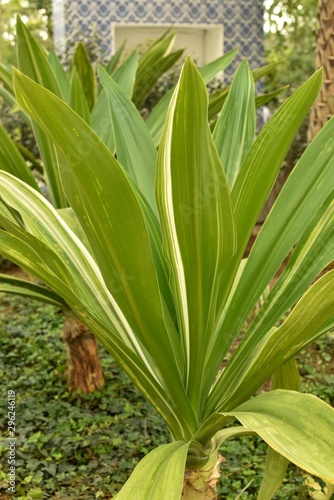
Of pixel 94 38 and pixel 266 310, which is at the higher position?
pixel 94 38

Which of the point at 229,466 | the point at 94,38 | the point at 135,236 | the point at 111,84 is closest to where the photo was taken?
the point at 135,236

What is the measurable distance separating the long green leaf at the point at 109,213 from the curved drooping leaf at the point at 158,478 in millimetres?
176

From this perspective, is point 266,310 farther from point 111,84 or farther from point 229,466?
point 229,466

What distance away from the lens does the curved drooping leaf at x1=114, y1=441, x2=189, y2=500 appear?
0.86 meters

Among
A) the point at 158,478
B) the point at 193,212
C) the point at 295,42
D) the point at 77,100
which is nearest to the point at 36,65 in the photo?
the point at 77,100

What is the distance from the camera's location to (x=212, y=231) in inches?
39.3

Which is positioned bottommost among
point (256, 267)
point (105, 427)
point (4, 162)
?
point (105, 427)

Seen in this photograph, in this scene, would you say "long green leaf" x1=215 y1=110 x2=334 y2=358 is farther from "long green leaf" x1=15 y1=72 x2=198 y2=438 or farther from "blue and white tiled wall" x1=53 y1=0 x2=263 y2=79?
"blue and white tiled wall" x1=53 y1=0 x2=263 y2=79

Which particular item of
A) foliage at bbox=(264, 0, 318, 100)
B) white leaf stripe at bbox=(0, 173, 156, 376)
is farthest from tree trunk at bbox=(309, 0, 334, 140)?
foliage at bbox=(264, 0, 318, 100)

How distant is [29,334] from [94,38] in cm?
339

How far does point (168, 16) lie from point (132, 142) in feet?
17.3

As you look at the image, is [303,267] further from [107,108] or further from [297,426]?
[107,108]

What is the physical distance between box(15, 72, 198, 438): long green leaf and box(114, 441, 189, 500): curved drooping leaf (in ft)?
0.58

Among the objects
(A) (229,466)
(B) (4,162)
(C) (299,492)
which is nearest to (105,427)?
(A) (229,466)
